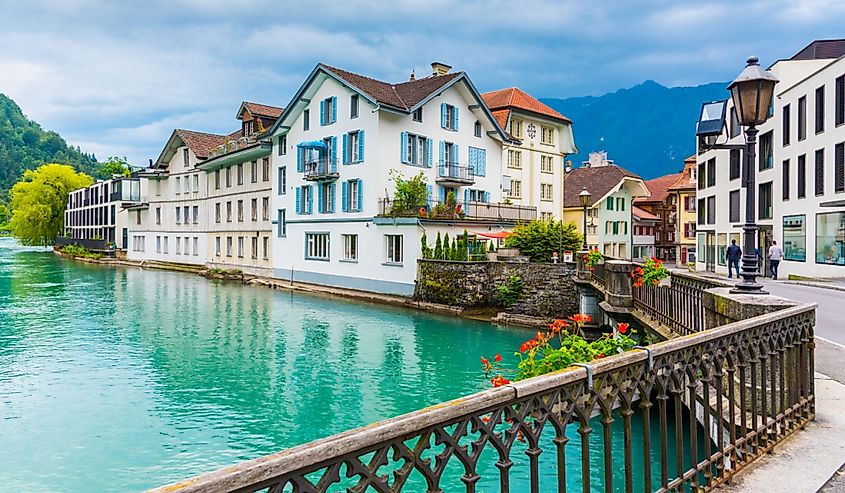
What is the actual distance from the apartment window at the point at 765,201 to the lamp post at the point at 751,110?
3088 centimetres

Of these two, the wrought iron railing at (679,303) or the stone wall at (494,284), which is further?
the stone wall at (494,284)

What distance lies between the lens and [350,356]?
1892cm

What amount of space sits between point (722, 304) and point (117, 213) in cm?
7577

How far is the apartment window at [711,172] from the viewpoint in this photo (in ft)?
134

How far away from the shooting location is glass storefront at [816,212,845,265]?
81.8 feet

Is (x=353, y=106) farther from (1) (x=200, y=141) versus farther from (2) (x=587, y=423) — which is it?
(2) (x=587, y=423)

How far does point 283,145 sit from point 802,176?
3150cm

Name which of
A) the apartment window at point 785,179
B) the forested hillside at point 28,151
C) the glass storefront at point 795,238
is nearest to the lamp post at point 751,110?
the glass storefront at point 795,238

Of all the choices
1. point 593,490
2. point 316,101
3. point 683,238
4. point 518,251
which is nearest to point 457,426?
point 593,490

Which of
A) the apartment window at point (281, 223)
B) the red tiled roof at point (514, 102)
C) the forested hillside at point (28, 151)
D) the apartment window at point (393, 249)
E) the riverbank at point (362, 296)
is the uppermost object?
the forested hillside at point (28, 151)

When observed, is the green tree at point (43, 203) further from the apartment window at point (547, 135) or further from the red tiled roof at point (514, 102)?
the apartment window at point (547, 135)

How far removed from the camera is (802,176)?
1133 inches

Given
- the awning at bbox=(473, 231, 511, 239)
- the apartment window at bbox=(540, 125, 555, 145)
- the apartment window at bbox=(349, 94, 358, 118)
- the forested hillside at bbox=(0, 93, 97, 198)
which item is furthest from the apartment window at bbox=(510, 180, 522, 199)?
the forested hillside at bbox=(0, 93, 97, 198)

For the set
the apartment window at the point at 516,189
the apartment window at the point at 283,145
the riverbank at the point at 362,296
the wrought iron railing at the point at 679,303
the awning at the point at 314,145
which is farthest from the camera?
the apartment window at the point at 516,189
